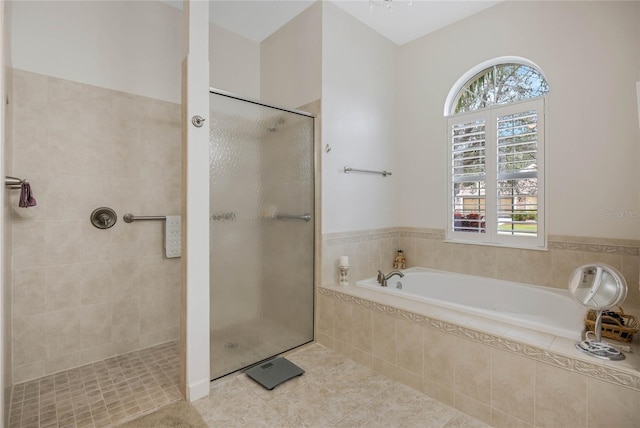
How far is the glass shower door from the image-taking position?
204cm

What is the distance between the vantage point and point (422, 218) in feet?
10.3

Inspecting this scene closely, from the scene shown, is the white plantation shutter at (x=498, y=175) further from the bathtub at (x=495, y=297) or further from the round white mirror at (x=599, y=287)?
the round white mirror at (x=599, y=287)

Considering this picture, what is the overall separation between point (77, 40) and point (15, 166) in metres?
0.91

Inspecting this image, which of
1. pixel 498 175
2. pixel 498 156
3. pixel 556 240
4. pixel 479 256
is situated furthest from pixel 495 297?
pixel 498 156

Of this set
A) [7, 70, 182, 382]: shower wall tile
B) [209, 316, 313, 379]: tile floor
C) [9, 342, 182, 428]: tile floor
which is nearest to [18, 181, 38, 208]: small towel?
[7, 70, 182, 382]: shower wall tile

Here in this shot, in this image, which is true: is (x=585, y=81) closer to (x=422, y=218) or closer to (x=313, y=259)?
(x=422, y=218)

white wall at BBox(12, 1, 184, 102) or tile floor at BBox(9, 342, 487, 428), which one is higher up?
white wall at BBox(12, 1, 184, 102)

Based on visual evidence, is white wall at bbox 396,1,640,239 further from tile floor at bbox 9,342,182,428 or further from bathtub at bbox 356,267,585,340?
tile floor at bbox 9,342,182,428

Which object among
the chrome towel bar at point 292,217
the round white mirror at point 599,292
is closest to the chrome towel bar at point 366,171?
the chrome towel bar at point 292,217

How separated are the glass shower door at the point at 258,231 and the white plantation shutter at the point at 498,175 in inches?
53.3

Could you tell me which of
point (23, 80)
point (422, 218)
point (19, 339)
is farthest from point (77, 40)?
point (422, 218)

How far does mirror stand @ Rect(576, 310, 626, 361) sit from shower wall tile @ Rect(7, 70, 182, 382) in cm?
262

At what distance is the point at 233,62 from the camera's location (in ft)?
9.76

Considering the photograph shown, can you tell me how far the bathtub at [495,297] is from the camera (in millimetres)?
1891
